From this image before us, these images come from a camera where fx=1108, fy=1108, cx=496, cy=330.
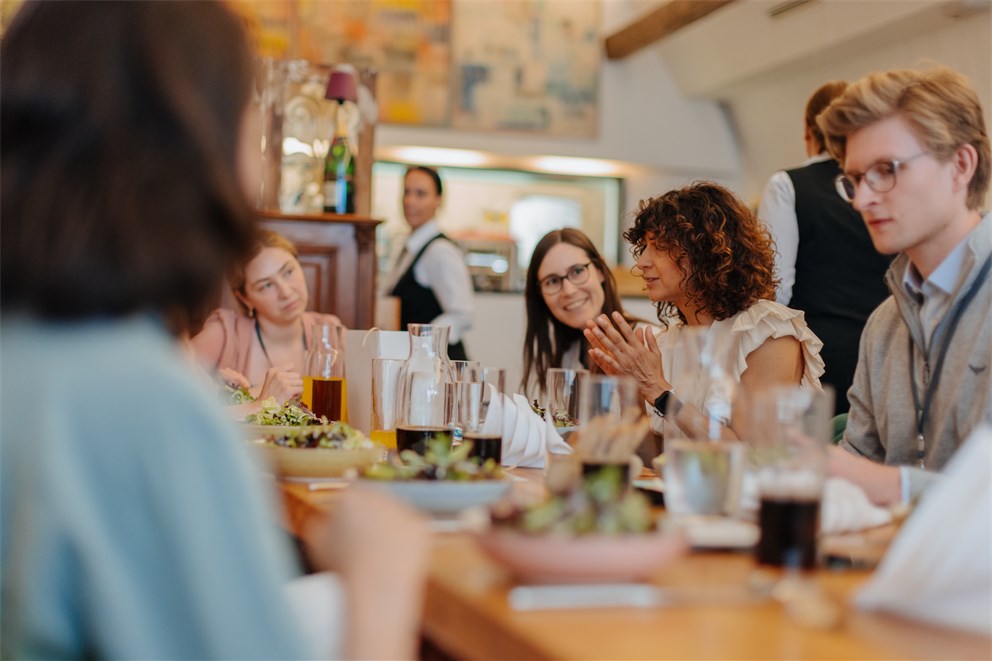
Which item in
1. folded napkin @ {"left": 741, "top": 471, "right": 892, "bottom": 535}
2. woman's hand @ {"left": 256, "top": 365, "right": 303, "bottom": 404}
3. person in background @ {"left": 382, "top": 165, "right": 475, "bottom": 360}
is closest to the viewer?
folded napkin @ {"left": 741, "top": 471, "right": 892, "bottom": 535}

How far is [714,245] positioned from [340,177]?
8.19 ft

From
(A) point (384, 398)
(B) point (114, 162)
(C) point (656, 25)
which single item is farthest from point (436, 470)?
(C) point (656, 25)

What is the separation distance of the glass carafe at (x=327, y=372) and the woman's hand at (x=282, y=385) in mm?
185

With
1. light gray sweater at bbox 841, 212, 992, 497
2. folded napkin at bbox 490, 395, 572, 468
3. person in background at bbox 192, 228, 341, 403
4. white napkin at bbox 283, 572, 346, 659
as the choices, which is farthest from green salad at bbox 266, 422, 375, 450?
person in background at bbox 192, 228, 341, 403

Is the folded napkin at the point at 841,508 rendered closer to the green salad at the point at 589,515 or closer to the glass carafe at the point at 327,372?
the green salad at the point at 589,515

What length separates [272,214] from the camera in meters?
4.52

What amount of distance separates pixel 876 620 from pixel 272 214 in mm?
3833

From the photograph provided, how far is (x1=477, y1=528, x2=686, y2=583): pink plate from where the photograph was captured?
0.97 metres

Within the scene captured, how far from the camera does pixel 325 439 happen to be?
174 cm

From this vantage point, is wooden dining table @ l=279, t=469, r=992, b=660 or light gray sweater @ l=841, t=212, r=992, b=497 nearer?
wooden dining table @ l=279, t=469, r=992, b=660

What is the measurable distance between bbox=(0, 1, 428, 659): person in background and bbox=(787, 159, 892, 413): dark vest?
2.82m

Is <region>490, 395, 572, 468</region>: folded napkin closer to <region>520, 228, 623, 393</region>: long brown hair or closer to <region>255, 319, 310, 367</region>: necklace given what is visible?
<region>520, 228, 623, 393</region>: long brown hair

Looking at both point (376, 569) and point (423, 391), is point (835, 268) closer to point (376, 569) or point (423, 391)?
point (423, 391)

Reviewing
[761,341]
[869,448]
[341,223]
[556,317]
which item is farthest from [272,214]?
[869,448]
